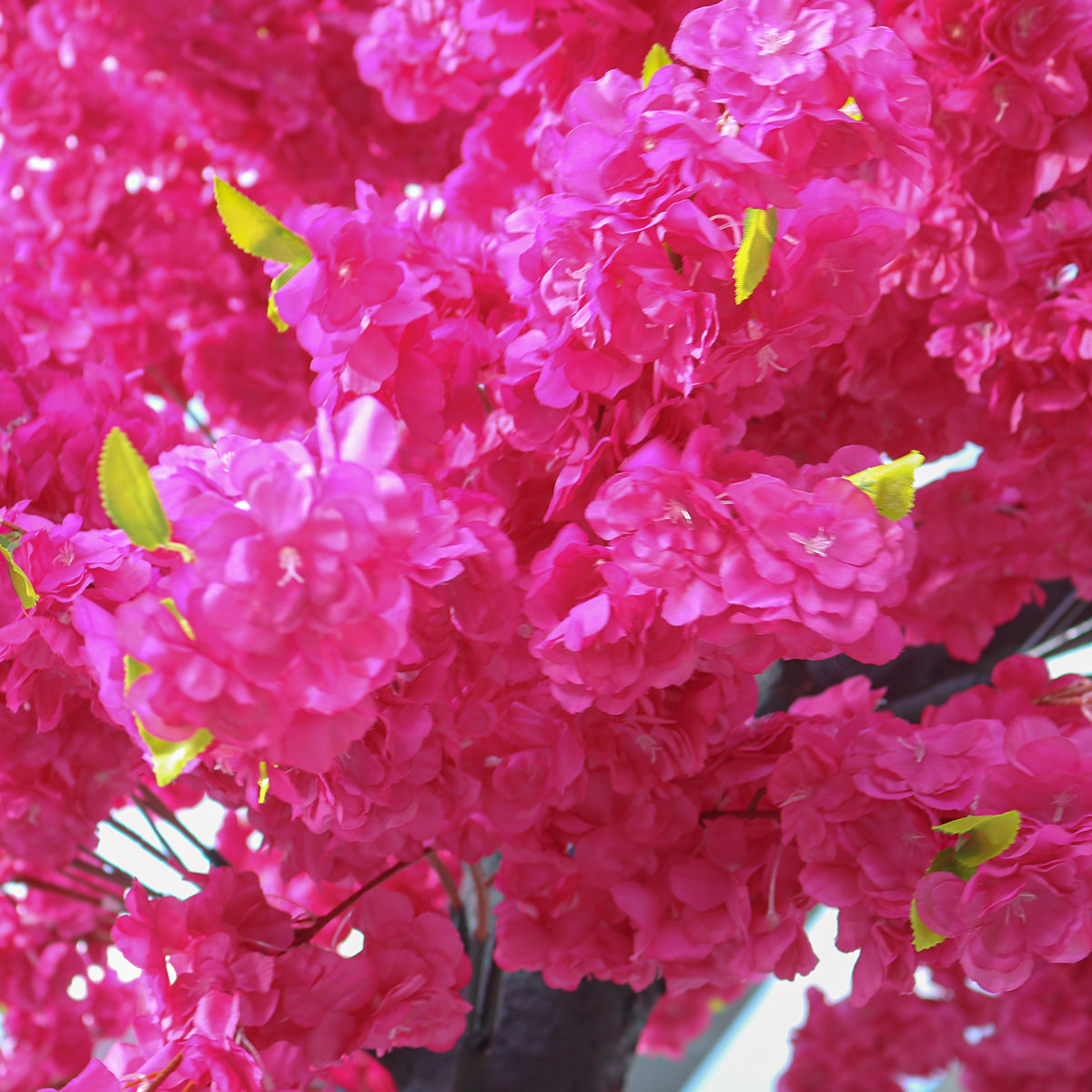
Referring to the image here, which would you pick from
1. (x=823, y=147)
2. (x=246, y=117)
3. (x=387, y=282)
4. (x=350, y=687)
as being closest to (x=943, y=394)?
(x=823, y=147)

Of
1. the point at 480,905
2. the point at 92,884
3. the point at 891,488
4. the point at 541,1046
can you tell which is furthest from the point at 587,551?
the point at 92,884

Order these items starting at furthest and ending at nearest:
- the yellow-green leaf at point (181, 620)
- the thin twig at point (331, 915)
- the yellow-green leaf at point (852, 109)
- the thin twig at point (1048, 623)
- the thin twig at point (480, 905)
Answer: the thin twig at point (1048, 623) < the thin twig at point (480, 905) < the thin twig at point (331, 915) < the yellow-green leaf at point (852, 109) < the yellow-green leaf at point (181, 620)

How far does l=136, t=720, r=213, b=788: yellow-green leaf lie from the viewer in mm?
419

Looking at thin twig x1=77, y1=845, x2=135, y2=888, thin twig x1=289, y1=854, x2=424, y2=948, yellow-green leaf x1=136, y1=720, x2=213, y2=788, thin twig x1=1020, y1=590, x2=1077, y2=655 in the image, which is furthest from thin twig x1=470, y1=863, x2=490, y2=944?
thin twig x1=1020, y1=590, x2=1077, y2=655

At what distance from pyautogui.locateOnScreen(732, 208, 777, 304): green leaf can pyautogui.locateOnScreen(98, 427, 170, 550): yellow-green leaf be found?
0.27m

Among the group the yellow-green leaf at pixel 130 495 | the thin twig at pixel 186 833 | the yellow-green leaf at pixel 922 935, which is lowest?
the thin twig at pixel 186 833

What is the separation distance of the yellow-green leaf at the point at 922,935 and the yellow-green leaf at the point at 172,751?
375 mm

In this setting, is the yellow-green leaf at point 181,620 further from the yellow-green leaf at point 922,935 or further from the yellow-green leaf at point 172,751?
the yellow-green leaf at point 922,935

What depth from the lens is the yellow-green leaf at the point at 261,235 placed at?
1.76 feet

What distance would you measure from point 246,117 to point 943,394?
0.88 metres

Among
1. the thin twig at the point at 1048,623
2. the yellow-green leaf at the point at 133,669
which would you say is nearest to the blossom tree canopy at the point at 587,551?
the yellow-green leaf at the point at 133,669

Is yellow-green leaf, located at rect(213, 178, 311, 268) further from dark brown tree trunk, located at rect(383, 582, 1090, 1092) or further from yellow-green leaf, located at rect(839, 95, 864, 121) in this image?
dark brown tree trunk, located at rect(383, 582, 1090, 1092)

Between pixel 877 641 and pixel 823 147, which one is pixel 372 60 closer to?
pixel 823 147

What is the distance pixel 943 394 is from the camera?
92cm
